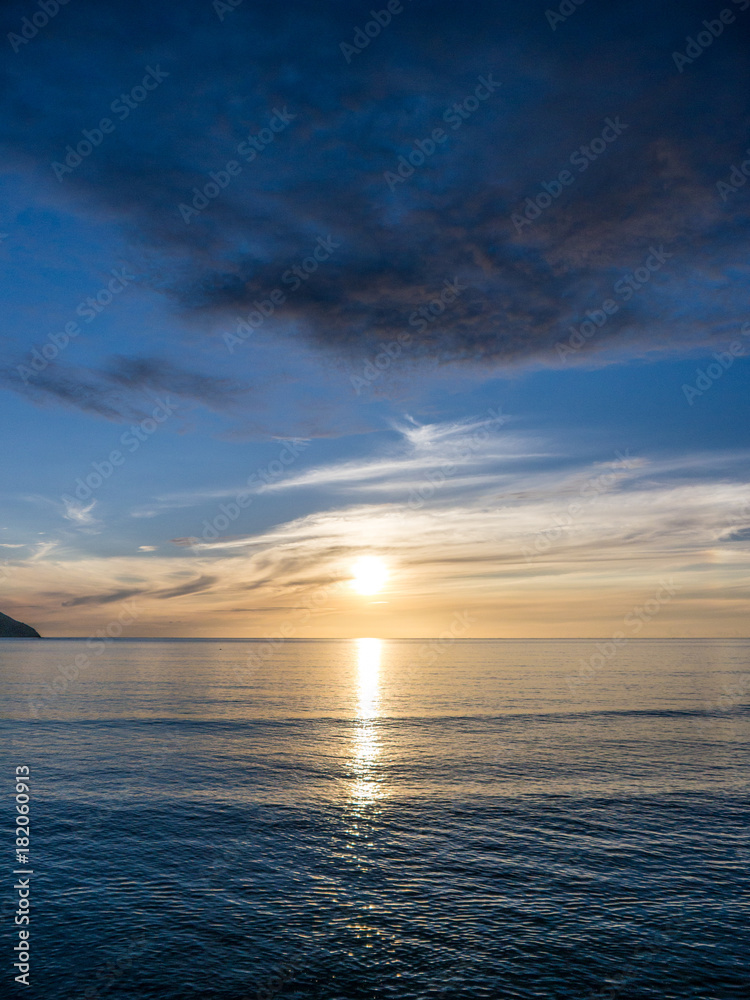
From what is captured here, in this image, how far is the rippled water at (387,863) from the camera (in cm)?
1916

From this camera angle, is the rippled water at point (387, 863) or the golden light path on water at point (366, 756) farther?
the golden light path on water at point (366, 756)

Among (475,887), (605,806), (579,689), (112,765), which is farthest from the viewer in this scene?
(579,689)

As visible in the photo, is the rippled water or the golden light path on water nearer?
the rippled water

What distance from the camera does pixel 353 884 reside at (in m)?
25.8

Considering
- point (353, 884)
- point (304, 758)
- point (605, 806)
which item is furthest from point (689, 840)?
point (304, 758)

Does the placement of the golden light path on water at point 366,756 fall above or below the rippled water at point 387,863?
below

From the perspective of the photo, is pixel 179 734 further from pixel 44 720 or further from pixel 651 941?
pixel 651 941

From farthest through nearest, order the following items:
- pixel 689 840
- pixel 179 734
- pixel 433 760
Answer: pixel 179 734
pixel 433 760
pixel 689 840

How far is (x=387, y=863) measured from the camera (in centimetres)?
2817

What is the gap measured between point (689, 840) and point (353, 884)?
17.9m

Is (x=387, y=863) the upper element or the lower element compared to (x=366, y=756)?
upper

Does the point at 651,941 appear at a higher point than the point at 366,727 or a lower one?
higher

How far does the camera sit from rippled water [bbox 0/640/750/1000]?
19.2m

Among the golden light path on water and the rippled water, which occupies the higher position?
the rippled water
